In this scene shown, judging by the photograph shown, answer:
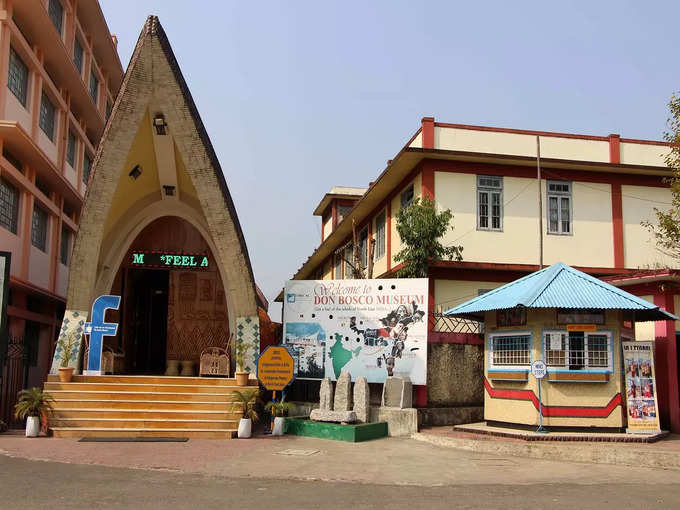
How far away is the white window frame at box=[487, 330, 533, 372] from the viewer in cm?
1348

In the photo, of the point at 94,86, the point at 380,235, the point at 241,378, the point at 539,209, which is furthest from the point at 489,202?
the point at 94,86

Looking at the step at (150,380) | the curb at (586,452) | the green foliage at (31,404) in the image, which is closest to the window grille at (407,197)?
the step at (150,380)

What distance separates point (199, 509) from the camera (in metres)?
7.18

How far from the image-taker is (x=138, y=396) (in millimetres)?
13961

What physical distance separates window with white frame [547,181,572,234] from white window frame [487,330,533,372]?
25.9ft

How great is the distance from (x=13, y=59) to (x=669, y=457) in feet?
62.9

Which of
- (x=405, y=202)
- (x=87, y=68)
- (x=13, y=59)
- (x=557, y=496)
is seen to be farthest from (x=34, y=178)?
(x=557, y=496)

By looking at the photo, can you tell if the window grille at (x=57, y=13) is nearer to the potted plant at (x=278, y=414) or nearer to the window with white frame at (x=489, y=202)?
the window with white frame at (x=489, y=202)

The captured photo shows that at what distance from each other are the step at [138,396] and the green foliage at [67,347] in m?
0.81

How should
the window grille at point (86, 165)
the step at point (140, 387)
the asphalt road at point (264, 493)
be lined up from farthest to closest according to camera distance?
the window grille at point (86, 165) < the step at point (140, 387) < the asphalt road at point (264, 493)

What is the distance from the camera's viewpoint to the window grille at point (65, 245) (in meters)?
24.9

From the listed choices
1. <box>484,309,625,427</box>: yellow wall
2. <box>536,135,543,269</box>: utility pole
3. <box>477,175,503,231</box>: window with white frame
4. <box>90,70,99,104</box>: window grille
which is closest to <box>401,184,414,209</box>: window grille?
<box>477,175,503,231</box>: window with white frame

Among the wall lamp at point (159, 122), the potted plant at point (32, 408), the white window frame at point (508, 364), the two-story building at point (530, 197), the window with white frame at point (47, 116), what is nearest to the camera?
the potted plant at point (32, 408)

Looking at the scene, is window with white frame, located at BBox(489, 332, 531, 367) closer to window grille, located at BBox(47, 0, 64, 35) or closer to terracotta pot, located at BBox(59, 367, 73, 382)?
terracotta pot, located at BBox(59, 367, 73, 382)
